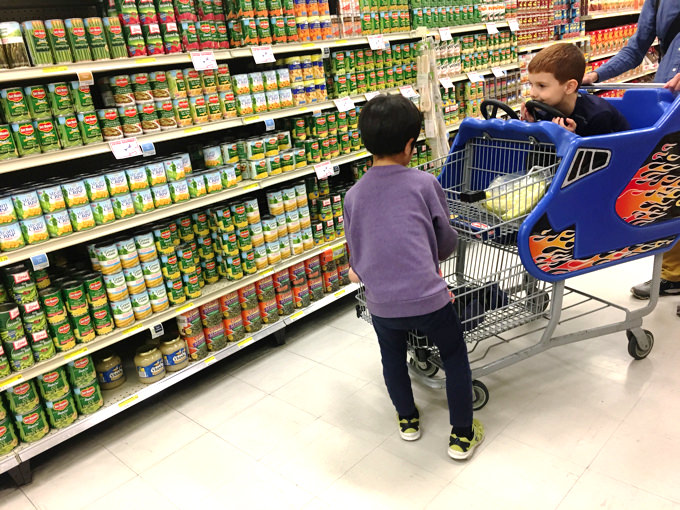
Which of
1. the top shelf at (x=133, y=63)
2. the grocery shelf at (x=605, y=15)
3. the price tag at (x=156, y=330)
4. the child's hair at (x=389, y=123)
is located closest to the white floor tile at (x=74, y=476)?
the price tag at (x=156, y=330)

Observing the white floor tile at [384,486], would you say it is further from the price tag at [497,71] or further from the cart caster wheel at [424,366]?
the price tag at [497,71]

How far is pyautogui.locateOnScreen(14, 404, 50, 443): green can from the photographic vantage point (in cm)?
225

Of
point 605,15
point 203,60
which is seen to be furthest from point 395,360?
point 605,15

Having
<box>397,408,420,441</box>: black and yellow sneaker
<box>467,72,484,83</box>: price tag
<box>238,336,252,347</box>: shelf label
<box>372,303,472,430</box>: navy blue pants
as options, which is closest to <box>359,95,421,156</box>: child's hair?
<box>372,303,472,430</box>: navy blue pants

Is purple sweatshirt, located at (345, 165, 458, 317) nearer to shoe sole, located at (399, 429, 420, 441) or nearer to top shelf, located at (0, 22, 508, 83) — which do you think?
shoe sole, located at (399, 429, 420, 441)

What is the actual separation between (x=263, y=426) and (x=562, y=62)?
7.11 feet

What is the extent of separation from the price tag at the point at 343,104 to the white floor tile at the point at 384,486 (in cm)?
212

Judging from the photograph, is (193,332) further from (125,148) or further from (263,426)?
(125,148)

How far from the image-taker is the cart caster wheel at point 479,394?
7.68 feet

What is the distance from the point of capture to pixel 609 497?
1.85m

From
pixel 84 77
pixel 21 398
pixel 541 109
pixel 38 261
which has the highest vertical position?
pixel 84 77

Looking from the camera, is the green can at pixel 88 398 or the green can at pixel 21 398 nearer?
the green can at pixel 21 398

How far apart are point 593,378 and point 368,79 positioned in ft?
7.57

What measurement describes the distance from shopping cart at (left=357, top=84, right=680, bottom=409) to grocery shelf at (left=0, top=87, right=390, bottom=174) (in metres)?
1.05
